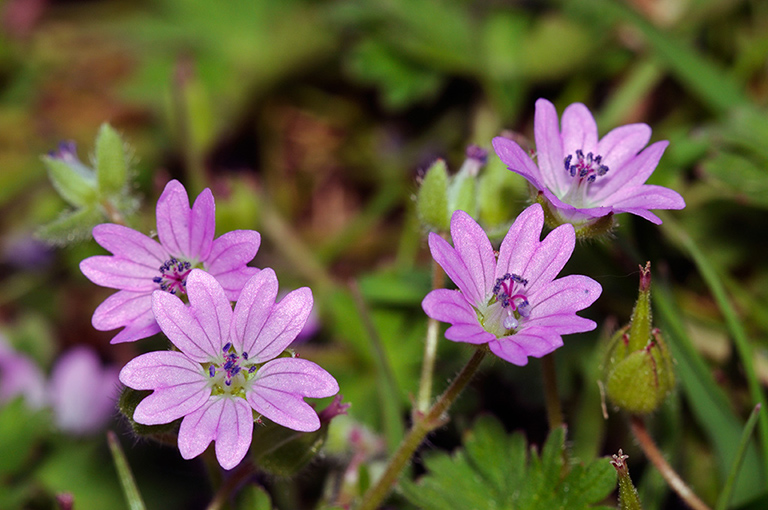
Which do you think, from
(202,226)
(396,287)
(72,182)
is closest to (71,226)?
(72,182)

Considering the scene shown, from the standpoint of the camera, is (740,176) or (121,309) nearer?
(121,309)

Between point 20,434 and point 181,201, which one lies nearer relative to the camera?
point 181,201

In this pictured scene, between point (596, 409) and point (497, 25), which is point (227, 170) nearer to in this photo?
point (497, 25)

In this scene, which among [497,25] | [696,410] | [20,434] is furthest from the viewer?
[497,25]

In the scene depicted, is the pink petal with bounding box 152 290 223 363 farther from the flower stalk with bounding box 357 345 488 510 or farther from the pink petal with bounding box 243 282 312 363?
the flower stalk with bounding box 357 345 488 510

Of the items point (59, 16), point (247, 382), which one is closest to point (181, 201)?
point (247, 382)

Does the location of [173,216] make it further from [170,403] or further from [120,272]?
[170,403]

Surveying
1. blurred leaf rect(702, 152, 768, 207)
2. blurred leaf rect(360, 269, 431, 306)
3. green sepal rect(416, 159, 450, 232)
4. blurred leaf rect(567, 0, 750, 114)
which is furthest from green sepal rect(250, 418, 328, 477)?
blurred leaf rect(567, 0, 750, 114)
